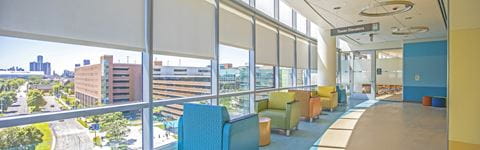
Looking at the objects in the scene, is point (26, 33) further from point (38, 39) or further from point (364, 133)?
point (364, 133)

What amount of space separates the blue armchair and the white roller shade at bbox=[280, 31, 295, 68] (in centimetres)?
515

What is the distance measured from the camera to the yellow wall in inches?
117

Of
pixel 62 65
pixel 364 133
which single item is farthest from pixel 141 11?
pixel 364 133

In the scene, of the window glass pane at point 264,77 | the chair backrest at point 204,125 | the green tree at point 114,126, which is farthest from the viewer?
the window glass pane at point 264,77

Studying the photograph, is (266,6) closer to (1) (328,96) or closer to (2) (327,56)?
(2) (327,56)

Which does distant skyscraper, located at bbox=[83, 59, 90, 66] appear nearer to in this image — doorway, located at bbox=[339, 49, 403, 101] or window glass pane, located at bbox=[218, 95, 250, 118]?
window glass pane, located at bbox=[218, 95, 250, 118]

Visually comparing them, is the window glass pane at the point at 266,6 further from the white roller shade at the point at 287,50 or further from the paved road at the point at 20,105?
the paved road at the point at 20,105

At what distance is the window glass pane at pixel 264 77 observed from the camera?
23.5 ft

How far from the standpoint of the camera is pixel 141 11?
141 inches

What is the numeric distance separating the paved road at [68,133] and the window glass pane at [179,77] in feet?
3.24

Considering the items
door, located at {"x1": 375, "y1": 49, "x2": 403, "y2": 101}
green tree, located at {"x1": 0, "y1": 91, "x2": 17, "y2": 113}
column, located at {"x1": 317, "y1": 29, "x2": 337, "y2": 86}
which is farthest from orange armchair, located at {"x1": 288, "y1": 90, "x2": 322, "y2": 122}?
door, located at {"x1": 375, "y1": 49, "x2": 403, "y2": 101}

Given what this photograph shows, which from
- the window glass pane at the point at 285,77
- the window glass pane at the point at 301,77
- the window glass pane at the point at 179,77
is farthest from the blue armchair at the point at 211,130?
the window glass pane at the point at 301,77

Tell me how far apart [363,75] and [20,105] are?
1371cm

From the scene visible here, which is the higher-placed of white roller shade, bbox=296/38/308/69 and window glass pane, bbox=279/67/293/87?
white roller shade, bbox=296/38/308/69
